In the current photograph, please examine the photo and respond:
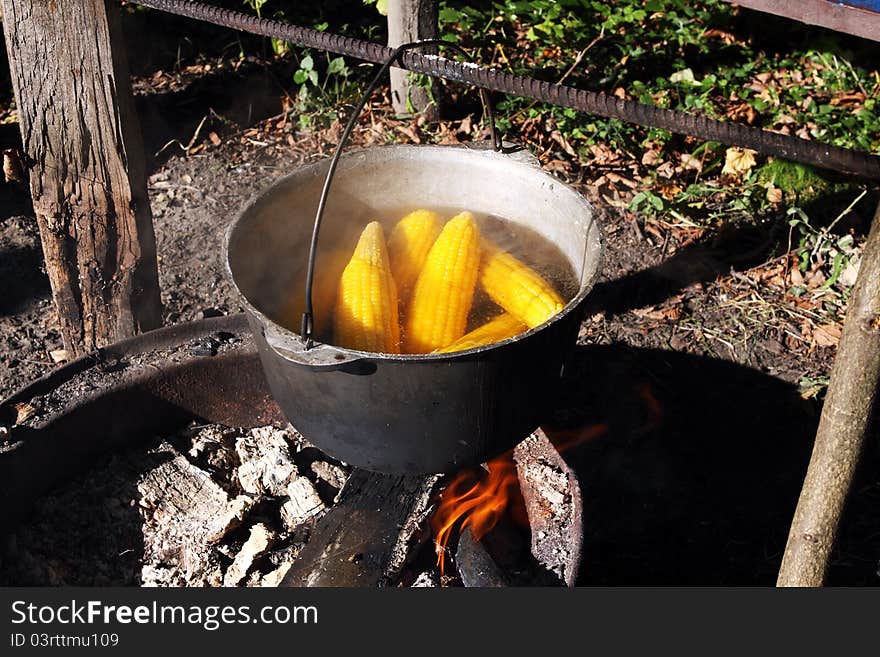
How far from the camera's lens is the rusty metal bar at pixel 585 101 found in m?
1.74

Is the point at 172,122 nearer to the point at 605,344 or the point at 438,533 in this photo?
the point at 605,344

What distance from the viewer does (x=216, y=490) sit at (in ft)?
8.62

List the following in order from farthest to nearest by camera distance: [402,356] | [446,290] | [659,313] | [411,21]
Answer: [411,21] < [659,313] < [446,290] < [402,356]

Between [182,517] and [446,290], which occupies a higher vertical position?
[446,290]

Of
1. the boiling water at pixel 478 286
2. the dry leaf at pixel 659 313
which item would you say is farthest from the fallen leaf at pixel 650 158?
the boiling water at pixel 478 286

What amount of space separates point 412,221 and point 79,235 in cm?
115

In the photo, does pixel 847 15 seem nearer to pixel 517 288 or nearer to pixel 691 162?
pixel 691 162

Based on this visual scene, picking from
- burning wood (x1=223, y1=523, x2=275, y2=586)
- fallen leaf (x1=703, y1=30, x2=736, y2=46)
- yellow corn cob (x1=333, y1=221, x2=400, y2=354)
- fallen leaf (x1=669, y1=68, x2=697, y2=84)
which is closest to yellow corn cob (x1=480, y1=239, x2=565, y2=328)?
yellow corn cob (x1=333, y1=221, x2=400, y2=354)

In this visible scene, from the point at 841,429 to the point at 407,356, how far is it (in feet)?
3.23

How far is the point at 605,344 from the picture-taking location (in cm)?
370

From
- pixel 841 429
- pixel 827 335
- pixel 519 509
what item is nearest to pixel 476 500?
pixel 519 509

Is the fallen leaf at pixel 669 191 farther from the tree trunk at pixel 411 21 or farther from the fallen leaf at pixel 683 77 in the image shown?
the tree trunk at pixel 411 21

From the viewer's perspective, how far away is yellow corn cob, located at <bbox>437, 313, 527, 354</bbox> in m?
2.18

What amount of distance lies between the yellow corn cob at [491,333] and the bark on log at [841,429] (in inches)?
29.6
